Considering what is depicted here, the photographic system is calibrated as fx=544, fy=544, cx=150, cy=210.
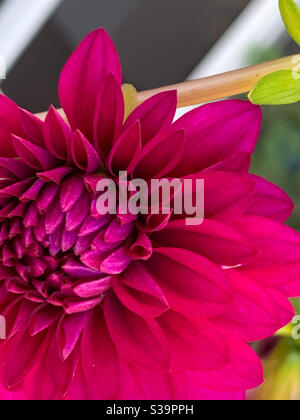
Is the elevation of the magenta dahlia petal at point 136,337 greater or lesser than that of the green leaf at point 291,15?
lesser

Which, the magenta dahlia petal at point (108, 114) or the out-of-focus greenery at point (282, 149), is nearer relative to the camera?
the magenta dahlia petal at point (108, 114)

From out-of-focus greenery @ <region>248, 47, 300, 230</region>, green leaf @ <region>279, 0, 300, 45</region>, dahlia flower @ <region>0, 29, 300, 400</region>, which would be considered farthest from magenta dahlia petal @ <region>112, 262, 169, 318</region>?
out-of-focus greenery @ <region>248, 47, 300, 230</region>

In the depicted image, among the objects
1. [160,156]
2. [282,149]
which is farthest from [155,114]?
[282,149]

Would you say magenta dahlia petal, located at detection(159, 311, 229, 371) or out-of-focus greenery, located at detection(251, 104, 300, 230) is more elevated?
out-of-focus greenery, located at detection(251, 104, 300, 230)

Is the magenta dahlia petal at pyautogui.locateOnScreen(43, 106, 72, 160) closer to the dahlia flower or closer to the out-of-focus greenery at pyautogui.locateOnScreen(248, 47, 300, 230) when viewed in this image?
the dahlia flower

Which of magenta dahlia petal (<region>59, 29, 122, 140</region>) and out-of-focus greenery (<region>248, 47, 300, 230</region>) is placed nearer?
magenta dahlia petal (<region>59, 29, 122, 140</region>)

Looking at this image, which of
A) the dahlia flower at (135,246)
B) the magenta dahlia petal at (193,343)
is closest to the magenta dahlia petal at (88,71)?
the dahlia flower at (135,246)

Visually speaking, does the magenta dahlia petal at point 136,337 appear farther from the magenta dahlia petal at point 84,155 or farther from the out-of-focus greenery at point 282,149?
the out-of-focus greenery at point 282,149
